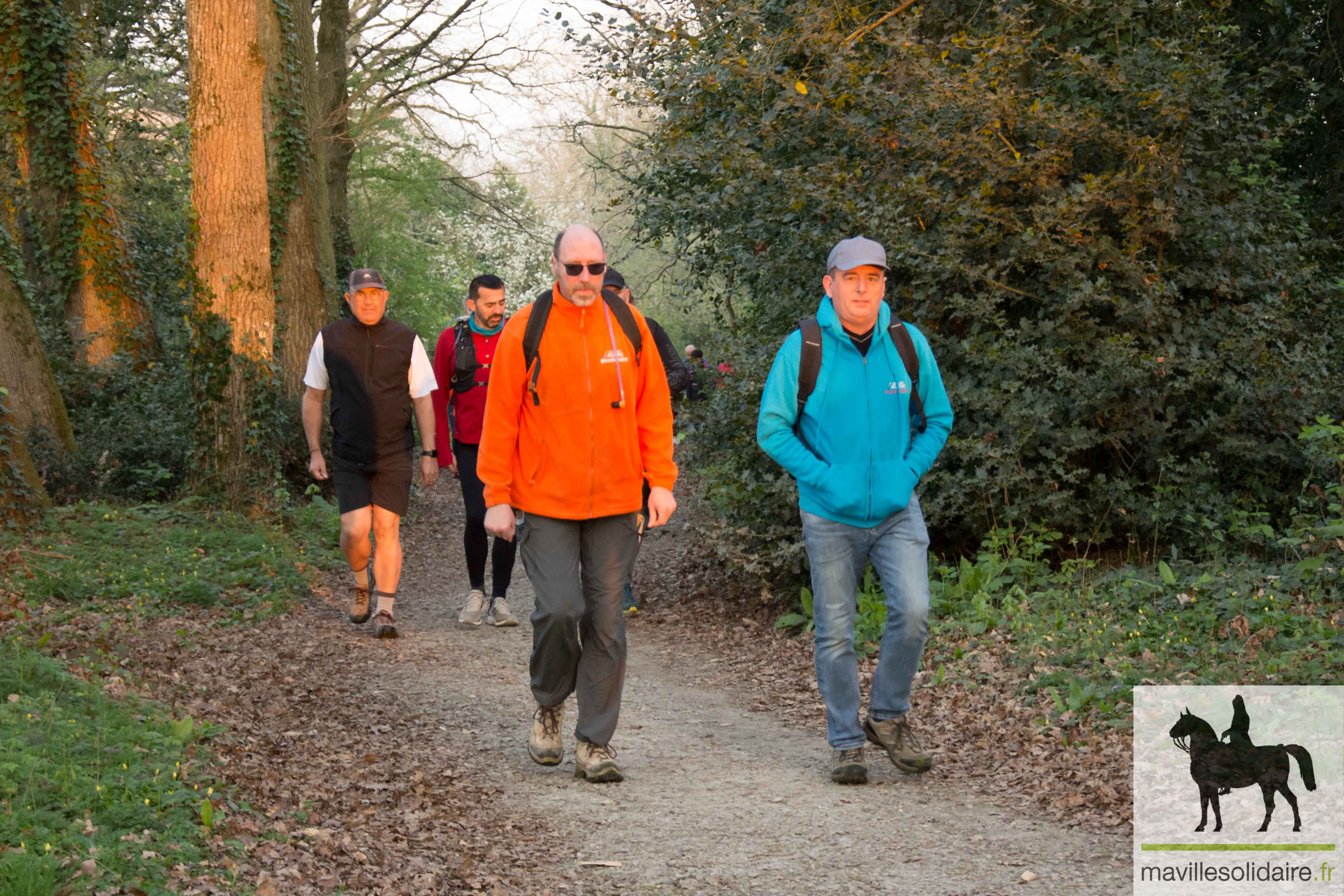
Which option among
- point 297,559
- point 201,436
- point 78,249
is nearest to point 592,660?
point 297,559

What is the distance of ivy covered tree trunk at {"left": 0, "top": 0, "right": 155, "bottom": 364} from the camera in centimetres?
1492

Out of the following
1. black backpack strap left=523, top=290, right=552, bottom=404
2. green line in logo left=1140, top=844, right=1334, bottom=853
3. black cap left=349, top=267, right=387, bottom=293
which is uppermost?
black cap left=349, top=267, right=387, bottom=293

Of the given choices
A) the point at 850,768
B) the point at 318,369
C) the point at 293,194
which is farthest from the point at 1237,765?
the point at 293,194

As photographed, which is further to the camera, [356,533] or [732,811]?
[356,533]

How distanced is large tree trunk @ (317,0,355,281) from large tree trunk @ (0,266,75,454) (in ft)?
17.8

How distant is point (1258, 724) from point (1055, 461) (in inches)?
121

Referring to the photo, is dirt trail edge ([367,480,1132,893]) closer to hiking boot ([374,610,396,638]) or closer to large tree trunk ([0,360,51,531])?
hiking boot ([374,610,396,638])

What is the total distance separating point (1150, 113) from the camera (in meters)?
8.64

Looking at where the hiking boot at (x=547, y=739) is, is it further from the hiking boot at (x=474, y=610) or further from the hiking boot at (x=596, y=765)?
the hiking boot at (x=474, y=610)

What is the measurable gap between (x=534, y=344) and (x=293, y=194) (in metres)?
11.4

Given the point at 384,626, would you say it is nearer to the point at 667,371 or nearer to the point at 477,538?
the point at 477,538

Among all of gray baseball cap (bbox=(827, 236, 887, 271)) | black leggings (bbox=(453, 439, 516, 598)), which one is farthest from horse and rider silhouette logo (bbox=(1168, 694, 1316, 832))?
black leggings (bbox=(453, 439, 516, 598))

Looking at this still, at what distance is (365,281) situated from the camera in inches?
317

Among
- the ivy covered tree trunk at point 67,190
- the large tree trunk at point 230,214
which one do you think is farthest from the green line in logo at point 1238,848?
the ivy covered tree trunk at point 67,190
